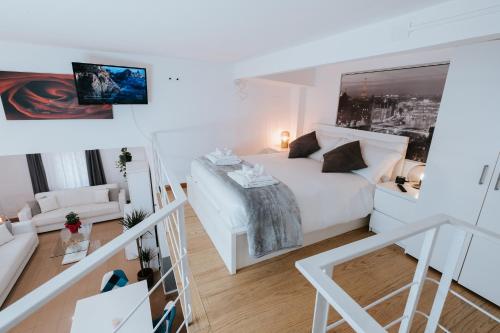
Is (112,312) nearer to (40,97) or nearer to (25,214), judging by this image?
(40,97)

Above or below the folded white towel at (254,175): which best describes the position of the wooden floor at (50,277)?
below

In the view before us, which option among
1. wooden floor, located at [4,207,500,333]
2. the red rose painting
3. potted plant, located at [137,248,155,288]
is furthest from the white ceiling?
potted plant, located at [137,248,155,288]

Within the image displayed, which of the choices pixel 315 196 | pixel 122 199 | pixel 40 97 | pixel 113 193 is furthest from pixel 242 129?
pixel 113 193

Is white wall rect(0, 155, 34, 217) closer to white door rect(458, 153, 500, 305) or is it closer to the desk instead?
the desk

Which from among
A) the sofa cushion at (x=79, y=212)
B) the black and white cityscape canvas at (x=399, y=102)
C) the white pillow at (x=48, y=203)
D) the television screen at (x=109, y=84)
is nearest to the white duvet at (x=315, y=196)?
the black and white cityscape canvas at (x=399, y=102)

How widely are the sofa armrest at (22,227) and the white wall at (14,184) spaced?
0.92 m

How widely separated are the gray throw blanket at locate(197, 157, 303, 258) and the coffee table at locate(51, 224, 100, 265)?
154 inches

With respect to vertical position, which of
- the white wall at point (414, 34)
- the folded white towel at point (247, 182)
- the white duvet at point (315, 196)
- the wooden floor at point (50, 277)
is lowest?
the wooden floor at point (50, 277)

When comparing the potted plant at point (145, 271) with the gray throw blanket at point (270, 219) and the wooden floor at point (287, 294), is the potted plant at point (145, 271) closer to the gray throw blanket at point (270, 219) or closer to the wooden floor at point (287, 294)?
the wooden floor at point (287, 294)

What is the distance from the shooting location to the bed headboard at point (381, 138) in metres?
2.75

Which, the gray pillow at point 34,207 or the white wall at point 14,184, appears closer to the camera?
the white wall at point 14,184

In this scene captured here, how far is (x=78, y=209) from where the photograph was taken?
507 cm

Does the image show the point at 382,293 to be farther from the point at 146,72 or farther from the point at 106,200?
the point at 106,200

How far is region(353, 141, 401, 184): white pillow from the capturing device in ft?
8.57
